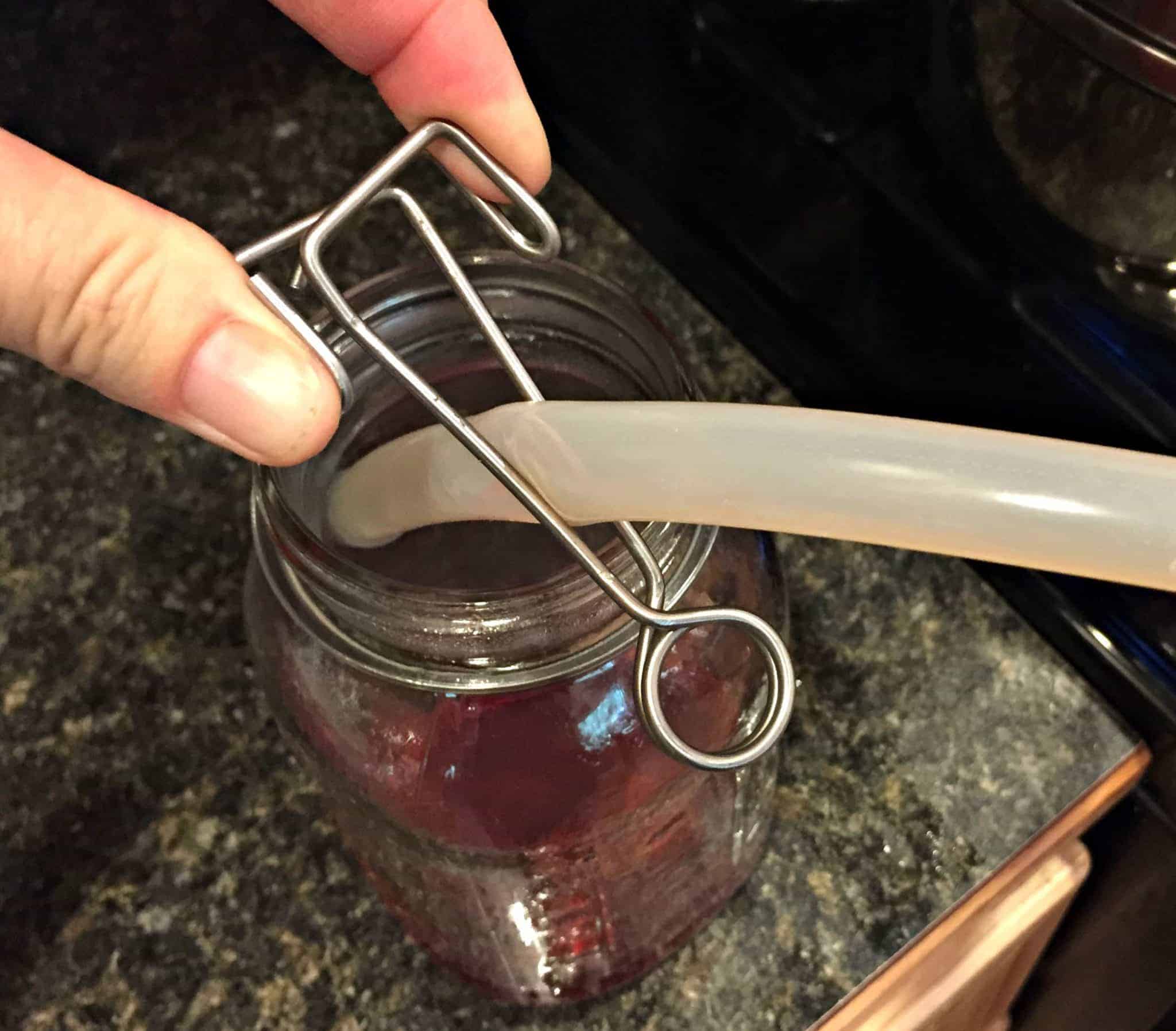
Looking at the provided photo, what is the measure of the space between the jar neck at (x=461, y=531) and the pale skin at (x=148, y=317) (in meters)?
0.04

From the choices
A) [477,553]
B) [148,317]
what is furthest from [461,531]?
[148,317]

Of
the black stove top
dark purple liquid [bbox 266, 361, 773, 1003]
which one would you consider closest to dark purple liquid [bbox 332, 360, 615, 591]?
dark purple liquid [bbox 266, 361, 773, 1003]

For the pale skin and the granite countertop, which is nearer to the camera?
the pale skin

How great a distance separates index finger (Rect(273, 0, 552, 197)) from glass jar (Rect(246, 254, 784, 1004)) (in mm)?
36

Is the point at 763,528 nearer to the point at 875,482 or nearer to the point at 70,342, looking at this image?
the point at 875,482

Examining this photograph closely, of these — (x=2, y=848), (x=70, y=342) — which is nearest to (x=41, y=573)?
(x=2, y=848)

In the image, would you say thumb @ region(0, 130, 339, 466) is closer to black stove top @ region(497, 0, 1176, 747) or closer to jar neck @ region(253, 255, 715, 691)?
jar neck @ region(253, 255, 715, 691)

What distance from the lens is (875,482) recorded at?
0.22 meters

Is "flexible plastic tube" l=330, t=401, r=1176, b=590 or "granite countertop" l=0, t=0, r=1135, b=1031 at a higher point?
"flexible plastic tube" l=330, t=401, r=1176, b=590

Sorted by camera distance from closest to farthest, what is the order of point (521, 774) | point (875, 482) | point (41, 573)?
point (875, 482) → point (521, 774) → point (41, 573)

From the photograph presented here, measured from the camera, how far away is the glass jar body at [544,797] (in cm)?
33

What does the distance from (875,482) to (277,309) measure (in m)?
0.14

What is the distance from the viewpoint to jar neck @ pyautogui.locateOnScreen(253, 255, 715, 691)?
29 centimetres

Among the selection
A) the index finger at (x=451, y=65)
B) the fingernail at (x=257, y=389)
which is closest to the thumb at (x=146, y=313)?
the fingernail at (x=257, y=389)
